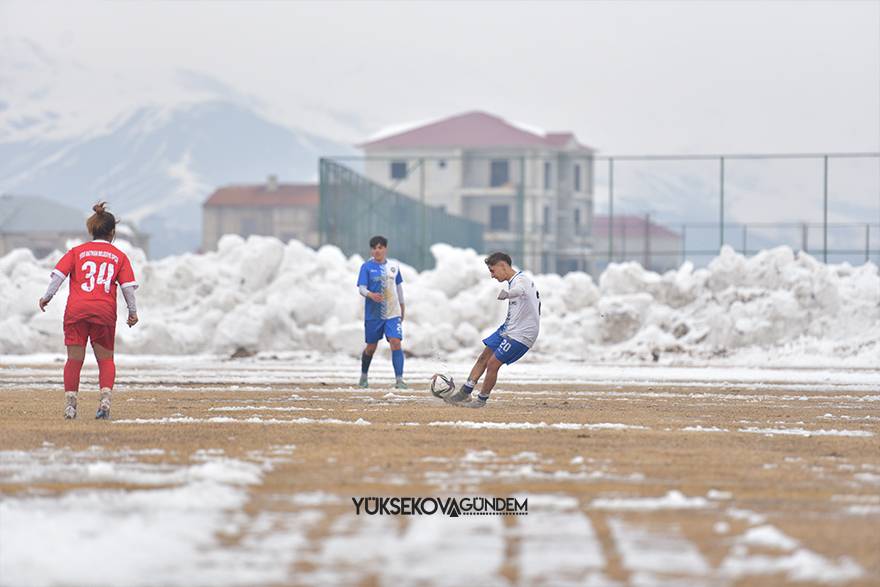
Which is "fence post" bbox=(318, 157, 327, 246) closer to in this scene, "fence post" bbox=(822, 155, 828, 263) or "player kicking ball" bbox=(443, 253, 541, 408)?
"fence post" bbox=(822, 155, 828, 263)

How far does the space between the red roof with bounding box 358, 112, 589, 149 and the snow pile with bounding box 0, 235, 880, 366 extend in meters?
67.4

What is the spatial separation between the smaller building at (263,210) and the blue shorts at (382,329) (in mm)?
109778

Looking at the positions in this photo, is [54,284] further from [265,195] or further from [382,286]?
[265,195]

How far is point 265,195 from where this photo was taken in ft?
441

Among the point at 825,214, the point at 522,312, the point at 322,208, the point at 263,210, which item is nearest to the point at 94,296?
the point at 522,312

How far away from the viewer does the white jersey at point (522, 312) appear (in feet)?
48.8

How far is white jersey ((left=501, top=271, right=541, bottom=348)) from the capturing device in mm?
14867

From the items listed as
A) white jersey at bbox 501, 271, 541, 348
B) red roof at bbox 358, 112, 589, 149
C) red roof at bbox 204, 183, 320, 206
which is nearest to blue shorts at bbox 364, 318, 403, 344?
white jersey at bbox 501, 271, 541, 348

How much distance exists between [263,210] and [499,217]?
54076 millimetres

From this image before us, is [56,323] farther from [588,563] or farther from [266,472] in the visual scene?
[588,563]

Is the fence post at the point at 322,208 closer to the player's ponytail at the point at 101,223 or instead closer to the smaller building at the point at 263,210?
the player's ponytail at the point at 101,223

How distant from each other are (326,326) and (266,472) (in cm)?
2242

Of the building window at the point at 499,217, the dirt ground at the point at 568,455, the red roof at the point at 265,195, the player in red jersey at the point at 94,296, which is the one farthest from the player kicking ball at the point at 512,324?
the red roof at the point at 265,195

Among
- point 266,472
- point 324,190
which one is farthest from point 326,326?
point 266,472
